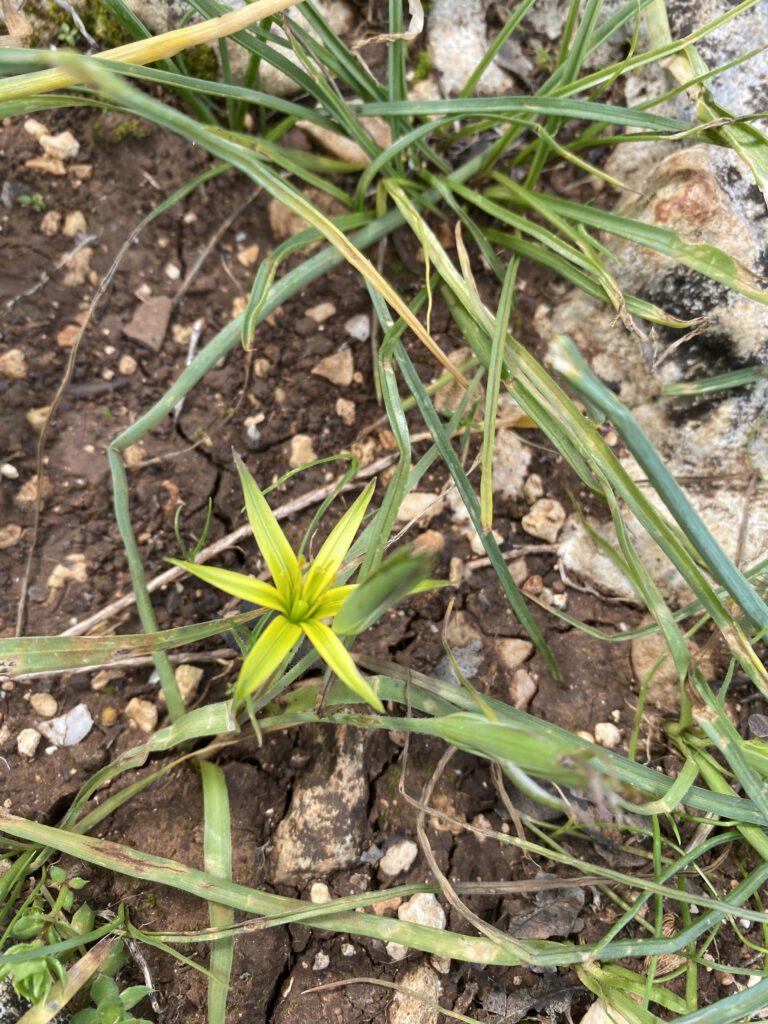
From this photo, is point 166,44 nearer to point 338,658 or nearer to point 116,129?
point 116,129

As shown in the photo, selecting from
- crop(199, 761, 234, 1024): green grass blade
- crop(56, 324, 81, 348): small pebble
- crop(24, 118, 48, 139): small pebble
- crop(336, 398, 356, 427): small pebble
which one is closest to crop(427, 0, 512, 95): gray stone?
crop(336, 398, 356, 427): small pebble

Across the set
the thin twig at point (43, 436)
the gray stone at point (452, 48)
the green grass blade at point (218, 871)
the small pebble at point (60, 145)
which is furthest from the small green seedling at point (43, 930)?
the gray stone at point (452, 48)

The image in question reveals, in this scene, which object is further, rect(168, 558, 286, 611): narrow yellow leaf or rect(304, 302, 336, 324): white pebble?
rect(304, 302, 336, 324): white pebble

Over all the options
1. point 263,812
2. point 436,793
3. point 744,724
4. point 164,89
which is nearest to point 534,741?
point 436,793

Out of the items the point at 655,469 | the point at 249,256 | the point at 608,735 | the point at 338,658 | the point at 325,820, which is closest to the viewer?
the point at 655,469

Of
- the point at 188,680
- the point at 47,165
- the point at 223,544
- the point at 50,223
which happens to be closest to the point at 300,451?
the point at 223,544

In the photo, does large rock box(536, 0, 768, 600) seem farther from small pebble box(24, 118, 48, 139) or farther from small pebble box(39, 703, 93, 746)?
small pebble box(24, 118, 48, 139)

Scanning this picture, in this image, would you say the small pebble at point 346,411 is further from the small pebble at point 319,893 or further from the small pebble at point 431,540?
the small pebble at point 319,893
